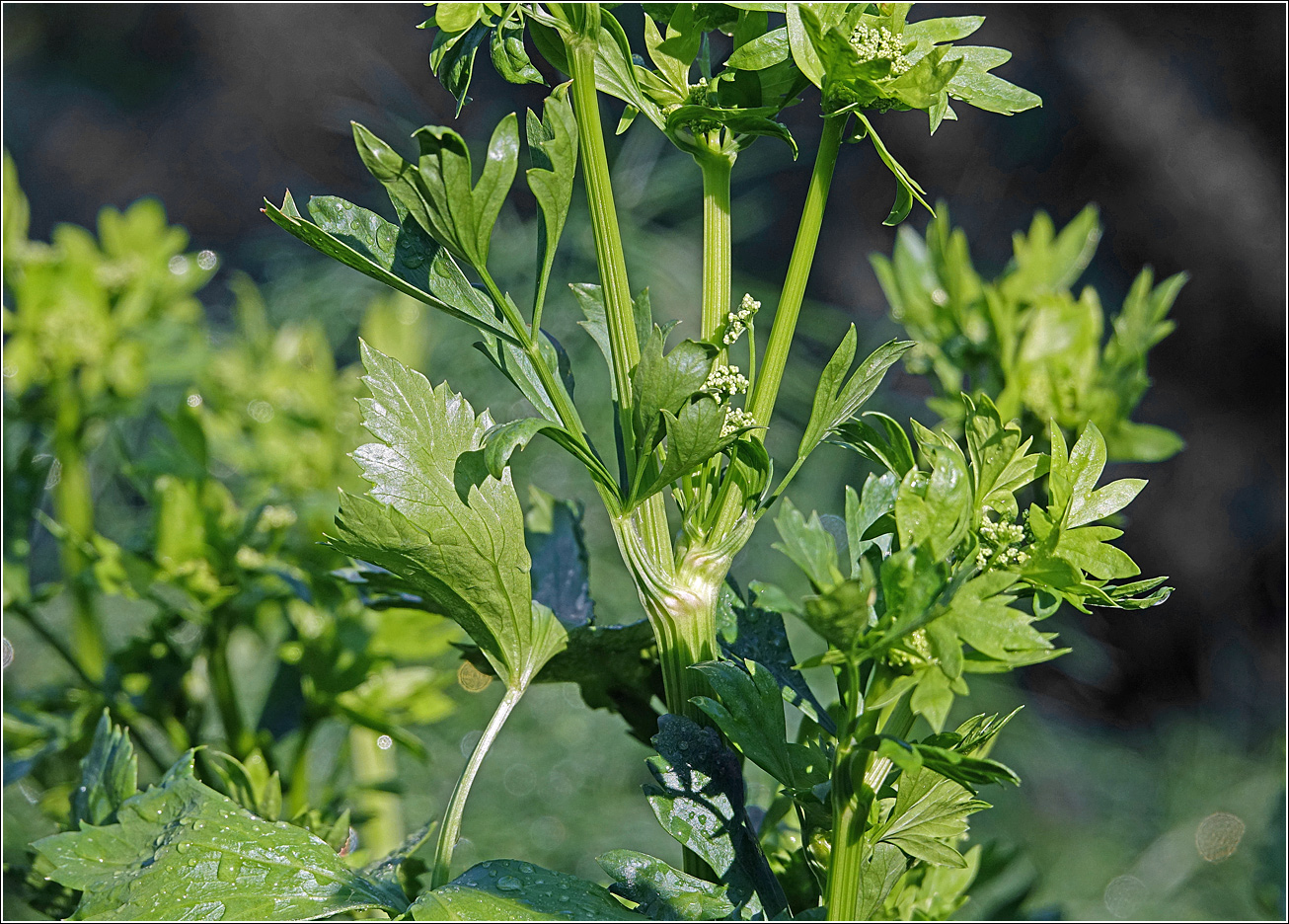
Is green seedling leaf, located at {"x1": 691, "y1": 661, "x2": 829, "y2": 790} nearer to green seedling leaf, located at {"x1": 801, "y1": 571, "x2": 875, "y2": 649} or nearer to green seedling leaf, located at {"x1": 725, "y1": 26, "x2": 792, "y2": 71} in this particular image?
green seedling leaf, located at {"x1": 801, "y1": 571, "x2": 875, "y2": 649}

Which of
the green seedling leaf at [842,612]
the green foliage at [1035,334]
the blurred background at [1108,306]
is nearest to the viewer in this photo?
the green seedling leaf at [842,612]

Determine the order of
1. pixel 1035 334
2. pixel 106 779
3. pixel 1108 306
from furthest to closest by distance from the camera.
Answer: pixel 1108 306 < pixel 1035 334 < pixel 106 779

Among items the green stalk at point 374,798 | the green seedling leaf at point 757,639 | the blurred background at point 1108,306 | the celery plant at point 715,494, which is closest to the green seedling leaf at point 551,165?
the celery plant at point 715,494

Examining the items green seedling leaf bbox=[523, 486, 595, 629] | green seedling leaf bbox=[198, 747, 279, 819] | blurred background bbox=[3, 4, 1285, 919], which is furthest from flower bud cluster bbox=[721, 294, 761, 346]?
blurred background bbox=[3, 4, 1285, 919]

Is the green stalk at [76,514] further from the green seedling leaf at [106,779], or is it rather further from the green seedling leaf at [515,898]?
the green seedling leaf at [515,898]

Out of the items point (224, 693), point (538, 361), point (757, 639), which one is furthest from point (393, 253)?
point (224, 693)

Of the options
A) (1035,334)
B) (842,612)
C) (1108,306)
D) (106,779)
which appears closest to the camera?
(842,612)

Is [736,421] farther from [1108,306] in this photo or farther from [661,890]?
[1108,306]
